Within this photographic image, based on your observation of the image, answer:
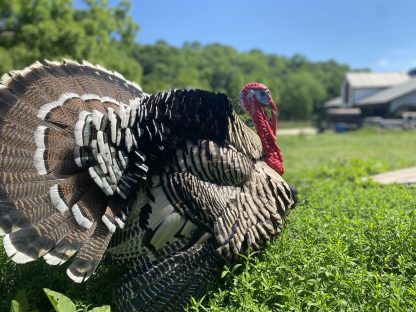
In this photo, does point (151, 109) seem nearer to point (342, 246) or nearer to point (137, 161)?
point (137, 161)

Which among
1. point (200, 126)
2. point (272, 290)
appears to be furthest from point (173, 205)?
point (272, 290)

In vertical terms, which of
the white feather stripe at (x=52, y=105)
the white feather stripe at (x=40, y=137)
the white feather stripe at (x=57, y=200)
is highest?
the white feather stripe at (x=52, y=105)

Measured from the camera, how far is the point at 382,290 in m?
2.64

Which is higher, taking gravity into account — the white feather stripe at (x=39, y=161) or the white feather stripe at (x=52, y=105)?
the white feather stripe at (x=52, y=105)

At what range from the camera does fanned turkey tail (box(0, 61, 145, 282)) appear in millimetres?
2852

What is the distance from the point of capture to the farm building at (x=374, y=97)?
3666 cm

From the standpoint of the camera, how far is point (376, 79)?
1866 inches

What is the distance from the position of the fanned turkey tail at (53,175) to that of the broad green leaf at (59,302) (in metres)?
0.17

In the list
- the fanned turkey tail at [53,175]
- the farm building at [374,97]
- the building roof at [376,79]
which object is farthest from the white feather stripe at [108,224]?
the building roof at [376,79]

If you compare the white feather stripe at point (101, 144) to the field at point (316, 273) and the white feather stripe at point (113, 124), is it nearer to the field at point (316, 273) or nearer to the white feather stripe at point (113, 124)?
the white feather stripe at point (113, 124)

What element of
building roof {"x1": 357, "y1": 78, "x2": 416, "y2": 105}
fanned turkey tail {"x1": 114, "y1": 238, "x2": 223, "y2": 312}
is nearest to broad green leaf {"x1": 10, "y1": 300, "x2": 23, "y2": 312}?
fanned turkey tail {"x1": 114, "y1": 238, "x2": 223, "y2": 312}

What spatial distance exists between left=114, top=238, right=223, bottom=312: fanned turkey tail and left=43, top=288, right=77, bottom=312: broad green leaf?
0.29m

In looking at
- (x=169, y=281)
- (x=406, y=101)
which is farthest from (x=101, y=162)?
(x=406, y=101)

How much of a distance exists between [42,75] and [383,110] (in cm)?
4014
